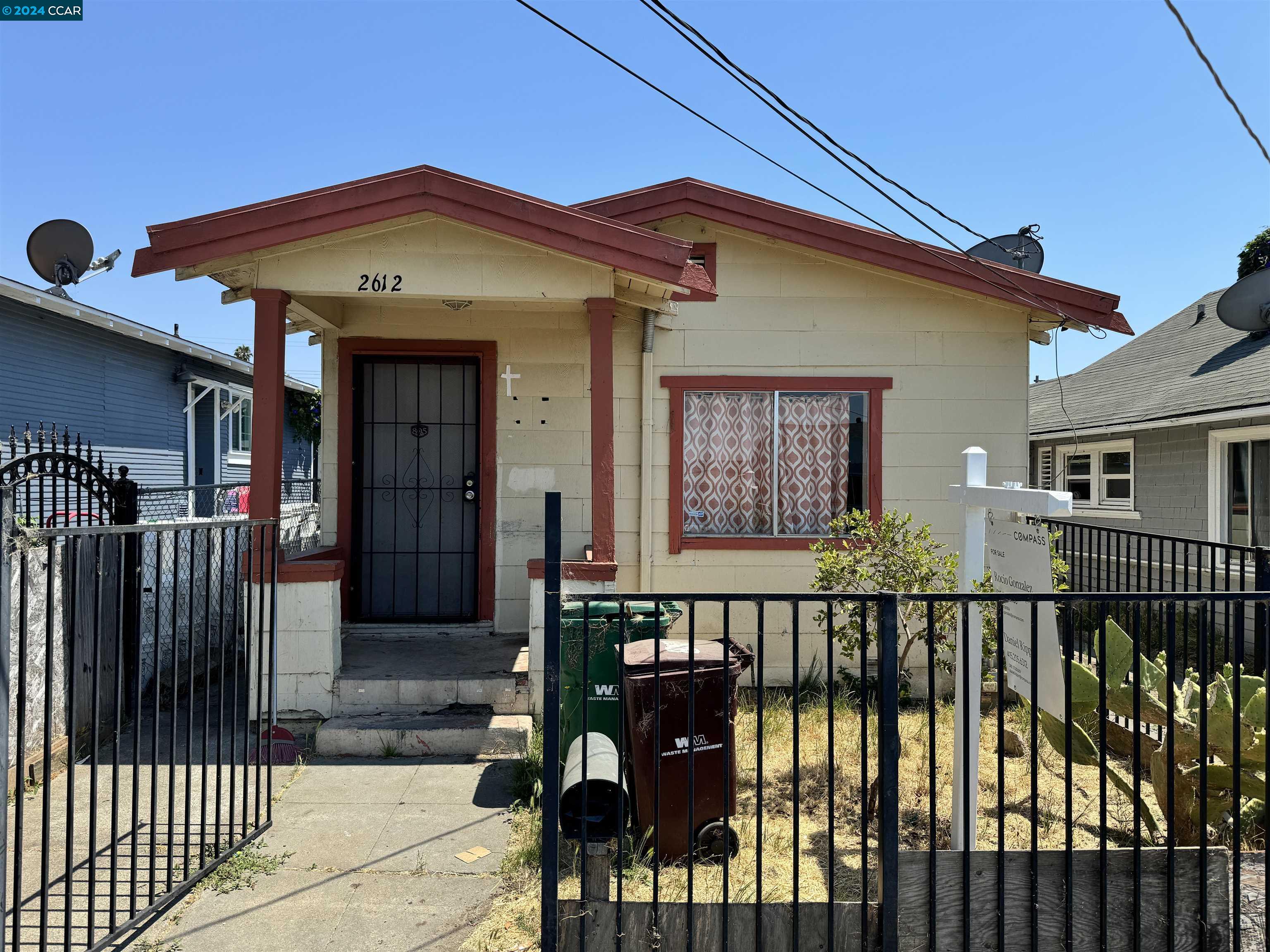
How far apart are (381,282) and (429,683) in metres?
2.73

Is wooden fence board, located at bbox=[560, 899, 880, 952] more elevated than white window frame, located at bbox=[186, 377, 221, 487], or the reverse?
white window frame, located at bbox=[186, 377, 221, 487]

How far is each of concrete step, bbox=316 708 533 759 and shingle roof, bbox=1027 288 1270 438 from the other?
15.9ft

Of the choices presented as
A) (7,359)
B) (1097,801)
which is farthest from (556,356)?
(7,359)

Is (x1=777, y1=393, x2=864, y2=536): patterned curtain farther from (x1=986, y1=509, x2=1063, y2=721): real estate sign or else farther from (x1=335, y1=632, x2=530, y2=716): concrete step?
(x1=986, y1=509, x2=1063, y2=721): real estate sign

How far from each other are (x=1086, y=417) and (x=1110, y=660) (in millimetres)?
9830

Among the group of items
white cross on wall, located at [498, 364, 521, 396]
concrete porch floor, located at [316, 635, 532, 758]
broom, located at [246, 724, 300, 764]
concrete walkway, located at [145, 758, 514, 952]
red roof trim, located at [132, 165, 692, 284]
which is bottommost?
concrete walkway, located at [145, 758, 514, 952]

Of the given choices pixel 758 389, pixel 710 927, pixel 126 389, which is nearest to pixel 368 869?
pixel 710 927

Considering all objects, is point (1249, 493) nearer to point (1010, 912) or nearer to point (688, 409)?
point (688, 409)

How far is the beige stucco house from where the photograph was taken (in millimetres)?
7066

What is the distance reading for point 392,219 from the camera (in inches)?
219

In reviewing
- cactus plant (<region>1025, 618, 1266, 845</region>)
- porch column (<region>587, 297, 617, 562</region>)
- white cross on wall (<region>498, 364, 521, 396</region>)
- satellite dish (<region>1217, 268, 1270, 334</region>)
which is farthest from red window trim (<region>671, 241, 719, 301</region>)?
satellite dish (<region>1217, 268, 1270, 334</region>)

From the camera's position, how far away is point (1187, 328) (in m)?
13.6

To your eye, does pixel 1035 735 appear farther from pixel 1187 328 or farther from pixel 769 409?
pixel 1187 328

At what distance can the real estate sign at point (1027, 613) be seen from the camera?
10.6 feet
